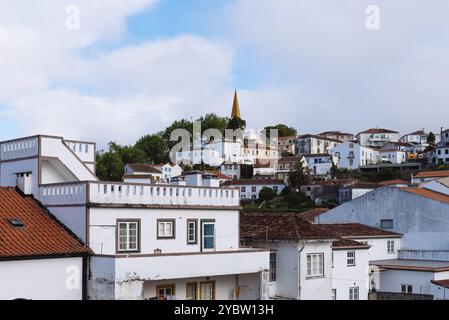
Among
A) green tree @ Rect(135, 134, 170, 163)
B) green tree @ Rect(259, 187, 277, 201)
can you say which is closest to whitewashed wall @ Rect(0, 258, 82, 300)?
green tree @ Rect(259, 187, 277, 201)

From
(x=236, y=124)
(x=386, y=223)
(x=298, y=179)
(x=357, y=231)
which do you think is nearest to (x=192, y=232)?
(x=357, y=231)

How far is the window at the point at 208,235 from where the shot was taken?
24.2 metres

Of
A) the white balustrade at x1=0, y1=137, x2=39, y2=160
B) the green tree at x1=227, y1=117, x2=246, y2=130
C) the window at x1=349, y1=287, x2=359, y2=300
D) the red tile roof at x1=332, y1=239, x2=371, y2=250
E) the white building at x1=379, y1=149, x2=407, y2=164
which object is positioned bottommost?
the window at x1=349, y1=287, x2=359, y2=300

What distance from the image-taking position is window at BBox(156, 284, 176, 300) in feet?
71.7

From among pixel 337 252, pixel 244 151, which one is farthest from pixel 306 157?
pixel 337 252

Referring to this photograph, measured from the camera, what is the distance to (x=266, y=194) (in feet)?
293

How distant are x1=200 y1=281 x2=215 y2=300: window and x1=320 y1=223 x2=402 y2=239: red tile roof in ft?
45.2

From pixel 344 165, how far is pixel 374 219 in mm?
71886

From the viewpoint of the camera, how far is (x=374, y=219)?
4156cm

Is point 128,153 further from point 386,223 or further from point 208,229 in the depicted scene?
point 208,229

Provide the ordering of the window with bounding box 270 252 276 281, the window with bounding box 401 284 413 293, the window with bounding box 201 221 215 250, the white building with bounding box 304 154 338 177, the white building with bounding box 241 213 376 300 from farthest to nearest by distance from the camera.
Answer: the white building with bounding box 304 154 338 177, the window with bounding box 401 284 413 293, the window with bounding box 270 252 276 281, the white building with bounding box 241 213 376 300, the window with bounding box 201 221 215 250

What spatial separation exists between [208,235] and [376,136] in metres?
115

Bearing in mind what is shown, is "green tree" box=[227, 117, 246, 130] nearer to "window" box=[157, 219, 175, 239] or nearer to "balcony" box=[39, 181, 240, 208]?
"balcony" box=[39, 181, 240, 208]

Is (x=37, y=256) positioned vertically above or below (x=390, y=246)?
above
